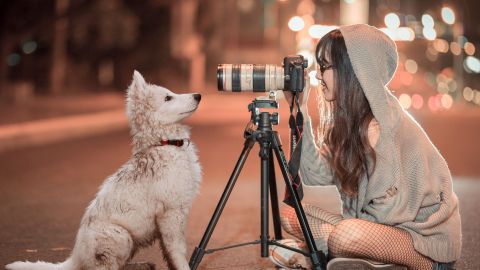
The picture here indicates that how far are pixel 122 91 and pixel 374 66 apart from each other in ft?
94.9

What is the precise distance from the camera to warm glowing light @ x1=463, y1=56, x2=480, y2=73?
62.8 meters

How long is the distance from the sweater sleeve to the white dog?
67 centimetres

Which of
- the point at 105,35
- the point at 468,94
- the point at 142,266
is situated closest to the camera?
the point at 142,266

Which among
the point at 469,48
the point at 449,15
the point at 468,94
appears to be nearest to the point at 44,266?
the point at 468,94

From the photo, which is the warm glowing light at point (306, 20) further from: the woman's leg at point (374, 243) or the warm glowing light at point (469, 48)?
the woman's leg at point (374, 243)

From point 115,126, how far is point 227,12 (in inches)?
1269

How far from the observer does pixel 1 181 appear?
373 inches

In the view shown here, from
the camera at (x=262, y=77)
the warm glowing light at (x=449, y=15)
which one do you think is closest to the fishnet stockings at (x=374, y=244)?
the camera at (x=262, y=77)

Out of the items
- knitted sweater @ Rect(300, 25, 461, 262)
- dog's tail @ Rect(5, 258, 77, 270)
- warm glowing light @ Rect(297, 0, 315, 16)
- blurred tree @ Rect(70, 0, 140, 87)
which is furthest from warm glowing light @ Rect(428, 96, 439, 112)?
dog's tail @ Rect(5, 258, 77, 270)

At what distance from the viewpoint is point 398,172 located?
421 centimetres

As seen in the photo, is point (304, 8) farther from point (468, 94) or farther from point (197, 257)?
point (197, 257)

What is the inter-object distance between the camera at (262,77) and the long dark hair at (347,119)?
8.7 inches

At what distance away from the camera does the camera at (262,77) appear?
420 centimetres

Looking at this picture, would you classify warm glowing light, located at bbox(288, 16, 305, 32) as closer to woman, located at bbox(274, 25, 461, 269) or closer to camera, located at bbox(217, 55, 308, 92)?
woman, located at bbox(274, 25, 461, 269)
